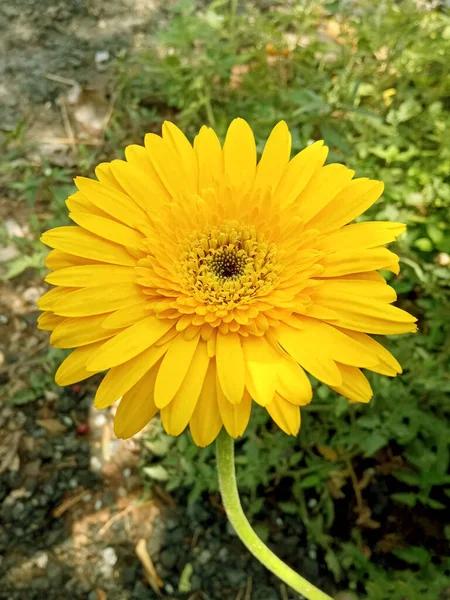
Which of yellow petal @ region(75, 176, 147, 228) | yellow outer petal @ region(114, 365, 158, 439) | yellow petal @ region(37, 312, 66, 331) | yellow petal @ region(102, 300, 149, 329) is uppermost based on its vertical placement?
yellow petal @ region(75, 176, 147, 228)

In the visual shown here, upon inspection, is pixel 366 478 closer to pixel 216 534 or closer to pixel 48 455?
pixel 216 534

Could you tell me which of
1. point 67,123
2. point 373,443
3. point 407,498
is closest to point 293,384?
point 373,443

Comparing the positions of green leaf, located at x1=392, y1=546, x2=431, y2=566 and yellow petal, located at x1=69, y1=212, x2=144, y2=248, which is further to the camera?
green leaf, located at x1=392, y1=546, x2=431, y2=566

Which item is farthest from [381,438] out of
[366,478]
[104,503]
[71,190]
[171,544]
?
[71,190]

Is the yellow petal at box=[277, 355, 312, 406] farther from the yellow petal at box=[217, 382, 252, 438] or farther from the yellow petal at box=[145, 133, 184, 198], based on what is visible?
the yellow petal at box=[145, 133, 184, 198]

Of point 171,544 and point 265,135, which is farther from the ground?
point 265,135

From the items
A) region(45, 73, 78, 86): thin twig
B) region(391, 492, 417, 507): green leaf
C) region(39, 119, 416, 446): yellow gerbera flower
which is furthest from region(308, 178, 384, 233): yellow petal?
region(45, 73, 78, 86): thin twig

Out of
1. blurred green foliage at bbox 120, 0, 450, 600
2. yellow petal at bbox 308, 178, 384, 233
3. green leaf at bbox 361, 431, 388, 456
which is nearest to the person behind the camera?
yellow petal at bbox 308, 178, 384, 233

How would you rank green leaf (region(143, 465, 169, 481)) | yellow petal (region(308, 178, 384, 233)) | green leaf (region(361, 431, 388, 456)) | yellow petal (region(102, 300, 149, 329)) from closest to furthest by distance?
yellow petal (region(102, 300, 149, 329)) < yellow petal (region(308, 178, 384, 233)) < green leaf (region(361, 431, 388, 456)) < green leaf (region(143, 465, 169, 481))
